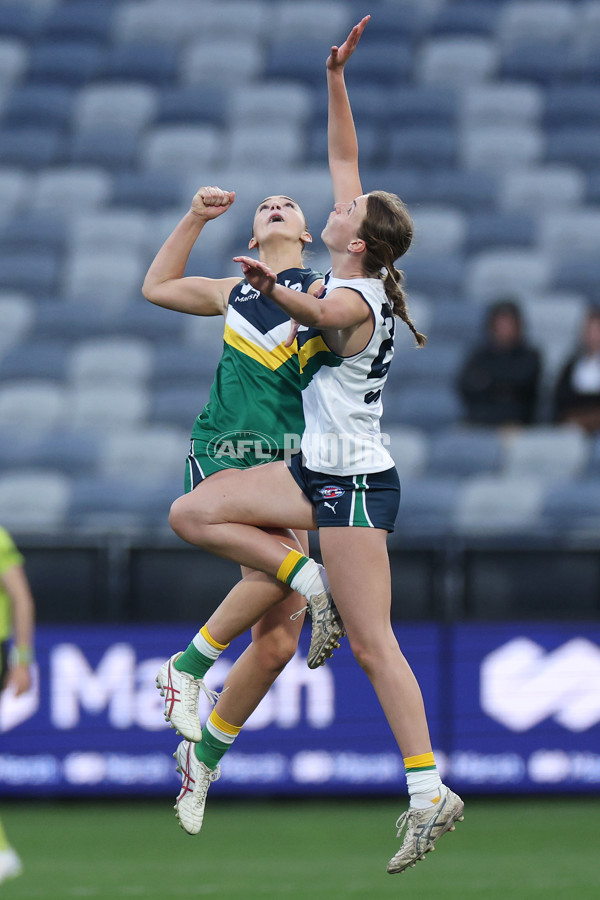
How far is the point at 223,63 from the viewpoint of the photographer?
529 inches

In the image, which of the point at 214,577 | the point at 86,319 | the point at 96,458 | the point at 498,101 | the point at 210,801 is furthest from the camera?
the point at 498,101

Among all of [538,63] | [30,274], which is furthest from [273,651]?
[538,63]

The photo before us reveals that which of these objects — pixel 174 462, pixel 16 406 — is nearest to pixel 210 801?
pixel 174 462

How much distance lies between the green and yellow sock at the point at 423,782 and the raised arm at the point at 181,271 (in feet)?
5.02

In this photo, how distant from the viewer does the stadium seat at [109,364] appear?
10.3 metres

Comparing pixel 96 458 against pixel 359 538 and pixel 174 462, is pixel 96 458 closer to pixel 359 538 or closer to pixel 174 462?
pixel 174 462

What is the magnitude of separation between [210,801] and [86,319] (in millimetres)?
4030

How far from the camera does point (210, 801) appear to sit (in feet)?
28.9

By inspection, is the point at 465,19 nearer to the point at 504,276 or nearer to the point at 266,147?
the point at 266,147

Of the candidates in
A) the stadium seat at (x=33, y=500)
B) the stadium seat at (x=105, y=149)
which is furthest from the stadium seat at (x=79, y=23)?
the stadium seat at (x=33, y=500)

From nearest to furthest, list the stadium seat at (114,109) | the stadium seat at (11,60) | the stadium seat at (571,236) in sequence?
the stadium seat at (571,236) < the stadium seat at (114,109) < the stadium seat at (11,60)

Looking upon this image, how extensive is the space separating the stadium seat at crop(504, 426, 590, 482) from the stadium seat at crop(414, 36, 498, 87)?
4.97 m

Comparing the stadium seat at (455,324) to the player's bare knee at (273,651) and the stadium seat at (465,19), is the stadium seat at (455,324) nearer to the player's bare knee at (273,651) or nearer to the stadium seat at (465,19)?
the stadium seat at (465,19)

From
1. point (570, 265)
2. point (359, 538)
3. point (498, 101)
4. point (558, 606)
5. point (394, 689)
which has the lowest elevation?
point (558, 606)
